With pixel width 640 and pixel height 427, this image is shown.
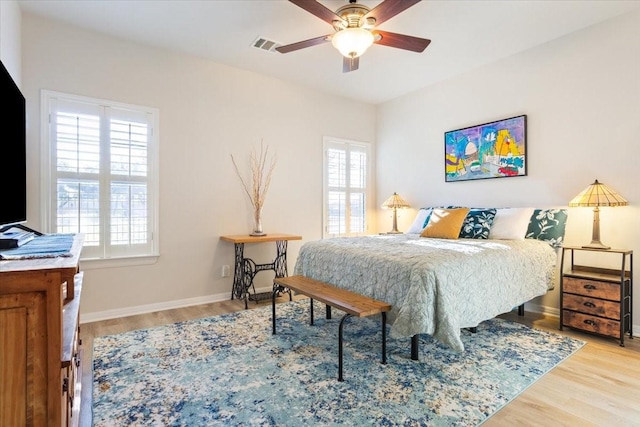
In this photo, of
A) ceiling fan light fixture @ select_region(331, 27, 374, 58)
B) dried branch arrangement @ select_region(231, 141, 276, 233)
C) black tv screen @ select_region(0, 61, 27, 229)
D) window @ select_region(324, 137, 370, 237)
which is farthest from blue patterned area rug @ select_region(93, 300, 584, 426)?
ceiling fan light fixture @ select_region(331, 27, 374, 58)

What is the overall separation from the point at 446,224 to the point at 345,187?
1859 millimetres

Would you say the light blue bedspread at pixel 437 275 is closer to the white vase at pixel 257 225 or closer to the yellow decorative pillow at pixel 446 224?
the yellow decorative pillow at pixel 446 224

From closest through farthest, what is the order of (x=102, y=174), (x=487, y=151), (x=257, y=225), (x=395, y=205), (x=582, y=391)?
(x=582, y=391), (x=102, y=174), (x=487, y=151), (x=257, y=225), (x=395, y=205)

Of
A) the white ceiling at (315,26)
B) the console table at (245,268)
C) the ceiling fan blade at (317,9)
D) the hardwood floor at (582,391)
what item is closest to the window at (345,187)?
the console table at (245,268)

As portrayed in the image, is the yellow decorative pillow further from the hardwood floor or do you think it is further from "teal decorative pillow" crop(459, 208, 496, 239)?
the hardwood floor

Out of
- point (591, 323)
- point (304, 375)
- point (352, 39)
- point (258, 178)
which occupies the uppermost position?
point (352, 39)

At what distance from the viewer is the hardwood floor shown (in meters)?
1.74

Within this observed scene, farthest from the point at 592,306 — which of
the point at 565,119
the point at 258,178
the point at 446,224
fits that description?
the point at 258,178

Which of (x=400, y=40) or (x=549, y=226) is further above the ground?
(x=400, y=40)

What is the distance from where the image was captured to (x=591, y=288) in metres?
2.82

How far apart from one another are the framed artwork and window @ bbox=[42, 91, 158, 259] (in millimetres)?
3504

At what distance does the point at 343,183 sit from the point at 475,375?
3.33 meters

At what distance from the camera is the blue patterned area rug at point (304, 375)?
1.77 m

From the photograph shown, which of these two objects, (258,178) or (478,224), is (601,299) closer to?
(478,224)
